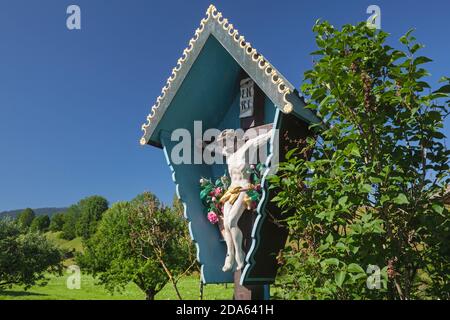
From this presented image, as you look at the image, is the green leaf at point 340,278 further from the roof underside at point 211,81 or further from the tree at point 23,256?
the tree at point 23,256

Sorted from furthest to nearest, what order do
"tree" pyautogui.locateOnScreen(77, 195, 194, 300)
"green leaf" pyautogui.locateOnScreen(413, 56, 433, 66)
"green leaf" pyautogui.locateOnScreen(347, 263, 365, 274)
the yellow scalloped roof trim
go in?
1. "tree" pyautogui.locateOnScreen(77, 195, 194, 300)
2. the yellow scalloped roof trim
3. "green leaf" pyautogui.locateOnScreen(413, 56, 433, 66)
4. "green leaf" pyautogui.locateOnScreen(347, 263, 365, 274)

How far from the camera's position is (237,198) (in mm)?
5738

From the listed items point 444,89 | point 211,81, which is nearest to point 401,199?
point 444,89

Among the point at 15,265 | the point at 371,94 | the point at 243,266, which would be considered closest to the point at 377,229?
the point at 371,94

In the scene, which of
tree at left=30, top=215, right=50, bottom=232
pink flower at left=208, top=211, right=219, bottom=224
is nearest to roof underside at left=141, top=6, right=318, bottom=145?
pink flower at left=208, top=211, right=219, bottom=224

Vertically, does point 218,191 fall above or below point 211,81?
below

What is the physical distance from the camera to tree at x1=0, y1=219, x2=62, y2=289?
77.0 feet

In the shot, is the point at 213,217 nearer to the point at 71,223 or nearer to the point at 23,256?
the point at 23,256

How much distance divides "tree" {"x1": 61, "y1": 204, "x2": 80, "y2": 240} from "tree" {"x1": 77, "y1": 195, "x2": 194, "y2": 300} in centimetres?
5774

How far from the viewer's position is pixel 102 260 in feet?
85.9

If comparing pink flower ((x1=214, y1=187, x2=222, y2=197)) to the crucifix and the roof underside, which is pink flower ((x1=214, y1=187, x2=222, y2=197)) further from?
the roof underside

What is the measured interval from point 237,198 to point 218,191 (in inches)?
20.8

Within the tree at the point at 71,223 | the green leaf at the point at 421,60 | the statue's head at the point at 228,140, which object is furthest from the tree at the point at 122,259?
the tree at the point at 71,223
